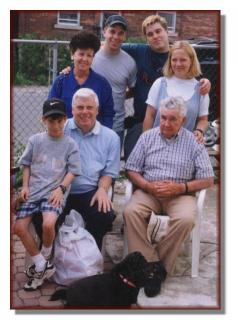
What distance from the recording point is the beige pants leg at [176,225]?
4008mm

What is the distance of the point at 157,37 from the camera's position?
4.36 metres

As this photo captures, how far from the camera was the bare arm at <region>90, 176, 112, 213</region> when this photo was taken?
4008mm

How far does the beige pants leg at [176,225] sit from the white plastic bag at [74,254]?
438 mm

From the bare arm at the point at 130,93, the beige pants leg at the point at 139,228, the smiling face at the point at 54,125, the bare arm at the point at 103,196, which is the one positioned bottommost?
the beige pants leg at the point at 139,228

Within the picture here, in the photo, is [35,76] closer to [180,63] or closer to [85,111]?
[85,111]

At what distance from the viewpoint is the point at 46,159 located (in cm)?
396

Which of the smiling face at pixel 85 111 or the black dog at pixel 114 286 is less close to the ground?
the smiling face at pixel 85 111

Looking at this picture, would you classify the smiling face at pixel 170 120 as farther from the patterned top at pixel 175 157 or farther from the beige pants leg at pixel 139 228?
the beige pants leg at pixel 139 228

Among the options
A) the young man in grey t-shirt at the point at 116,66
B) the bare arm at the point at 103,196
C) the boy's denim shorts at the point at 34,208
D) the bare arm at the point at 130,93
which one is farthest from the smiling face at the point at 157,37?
the boy's denim shorts at the point at 34,208

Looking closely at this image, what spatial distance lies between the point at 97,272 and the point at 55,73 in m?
1.59

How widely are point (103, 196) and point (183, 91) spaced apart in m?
0.92

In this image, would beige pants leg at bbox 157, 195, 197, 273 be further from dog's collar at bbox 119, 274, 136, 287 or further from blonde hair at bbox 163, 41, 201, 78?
blonde hair at bbox 163, 41, 201, 78

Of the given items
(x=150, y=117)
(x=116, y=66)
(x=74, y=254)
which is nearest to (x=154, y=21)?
(x=116, y=66)

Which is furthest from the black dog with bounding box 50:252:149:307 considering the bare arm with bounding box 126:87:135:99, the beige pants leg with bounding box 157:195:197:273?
the bare arm with bounding box 126:87:135:99
